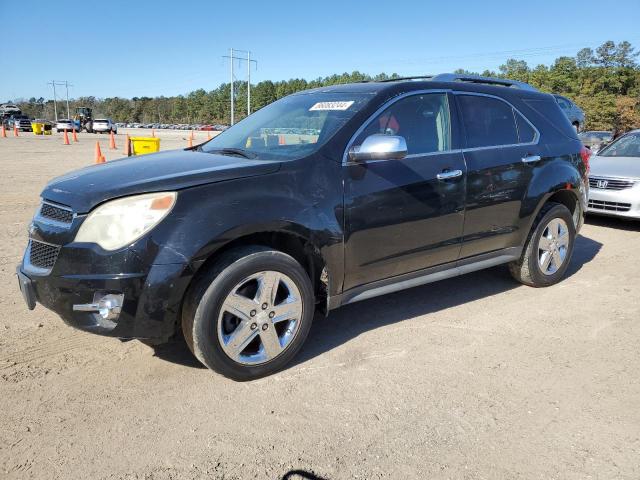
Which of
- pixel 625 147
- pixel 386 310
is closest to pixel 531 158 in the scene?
pixel 386 310

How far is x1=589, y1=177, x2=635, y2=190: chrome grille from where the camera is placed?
7.60 metres

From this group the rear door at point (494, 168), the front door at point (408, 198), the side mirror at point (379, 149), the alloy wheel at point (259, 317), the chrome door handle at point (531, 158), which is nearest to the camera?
the alloy wheel at point (259, 317)

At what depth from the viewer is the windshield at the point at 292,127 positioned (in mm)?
3425

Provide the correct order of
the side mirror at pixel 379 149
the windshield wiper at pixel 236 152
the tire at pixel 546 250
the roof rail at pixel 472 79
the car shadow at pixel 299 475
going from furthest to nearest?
the tire at pixel 546 250 < the roof rail at pixel 472 79 < the windshield wiper at pixel 236 152 < the side mirror at pixel 379 149 < the car shadow at pixel 299 475

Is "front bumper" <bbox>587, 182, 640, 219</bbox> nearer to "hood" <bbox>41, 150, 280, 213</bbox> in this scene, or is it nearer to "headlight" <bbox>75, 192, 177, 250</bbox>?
"hood" <bbox>41, 150, 280, 213</bbox>

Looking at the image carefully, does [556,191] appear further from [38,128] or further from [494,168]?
[38,128]

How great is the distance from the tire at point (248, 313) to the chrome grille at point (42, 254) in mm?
776

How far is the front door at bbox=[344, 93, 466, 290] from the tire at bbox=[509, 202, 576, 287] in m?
1.09

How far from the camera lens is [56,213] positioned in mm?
2906

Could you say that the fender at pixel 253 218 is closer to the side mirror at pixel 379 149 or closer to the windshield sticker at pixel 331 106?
the side mirror at pixel 379 149

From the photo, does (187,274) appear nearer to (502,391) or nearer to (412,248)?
(412,248)

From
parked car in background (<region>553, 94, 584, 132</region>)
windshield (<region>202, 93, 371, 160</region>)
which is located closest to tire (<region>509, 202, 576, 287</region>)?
windshield (<region>202, 93, 371, 160</region>)

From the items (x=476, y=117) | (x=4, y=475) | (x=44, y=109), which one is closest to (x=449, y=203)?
(x=476, y=117)

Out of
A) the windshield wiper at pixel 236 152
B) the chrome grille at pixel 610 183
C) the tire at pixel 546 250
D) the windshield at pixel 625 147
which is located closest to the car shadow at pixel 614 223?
the chrome grille at pixel 610 183
